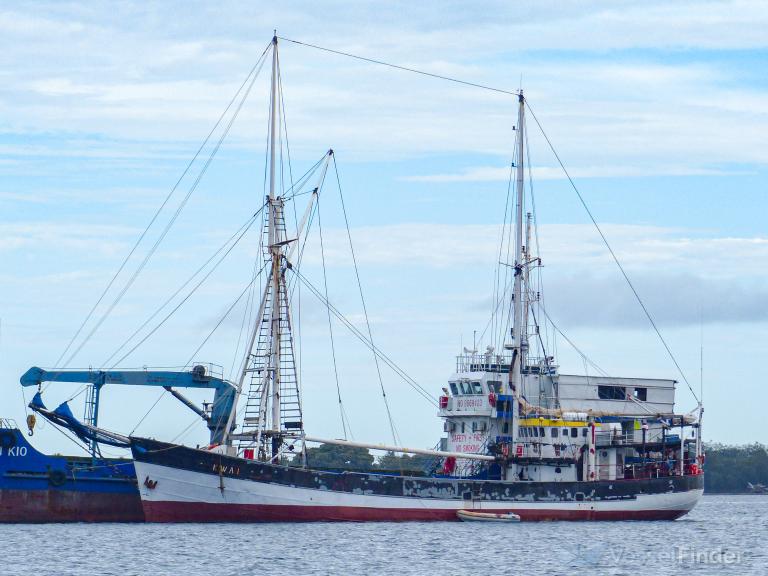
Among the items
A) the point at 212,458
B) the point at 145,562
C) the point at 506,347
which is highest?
the point at 506,347

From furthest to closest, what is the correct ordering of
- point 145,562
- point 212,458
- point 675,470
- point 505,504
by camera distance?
point 675,470 → point 505,504 → point 212,458 → point 145,562

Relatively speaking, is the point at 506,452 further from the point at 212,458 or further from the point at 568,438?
the point at 212,458

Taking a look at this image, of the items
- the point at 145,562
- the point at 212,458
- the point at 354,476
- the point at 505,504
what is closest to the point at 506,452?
the point at 505,504

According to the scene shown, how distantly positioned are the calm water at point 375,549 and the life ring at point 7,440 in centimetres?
375

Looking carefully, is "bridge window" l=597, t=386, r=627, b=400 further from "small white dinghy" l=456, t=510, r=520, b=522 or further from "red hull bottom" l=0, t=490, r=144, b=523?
"red hull bottom" l=0, t=490, r=144, b=523

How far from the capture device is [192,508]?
2611 inches

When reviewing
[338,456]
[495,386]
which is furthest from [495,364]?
[338,456]

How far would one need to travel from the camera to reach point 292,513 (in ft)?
221

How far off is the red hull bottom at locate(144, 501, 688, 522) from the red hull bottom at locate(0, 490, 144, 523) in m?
4.22

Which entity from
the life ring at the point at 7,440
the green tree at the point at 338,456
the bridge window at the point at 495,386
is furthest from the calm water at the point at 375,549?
the green tree at the point at 338,456

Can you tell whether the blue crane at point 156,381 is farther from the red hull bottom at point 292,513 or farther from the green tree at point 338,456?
the green tree at point 338,456

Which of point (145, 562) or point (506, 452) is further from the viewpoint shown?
point (506, 452)

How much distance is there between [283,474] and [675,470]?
2313cm

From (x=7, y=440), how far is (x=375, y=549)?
1964 cm
